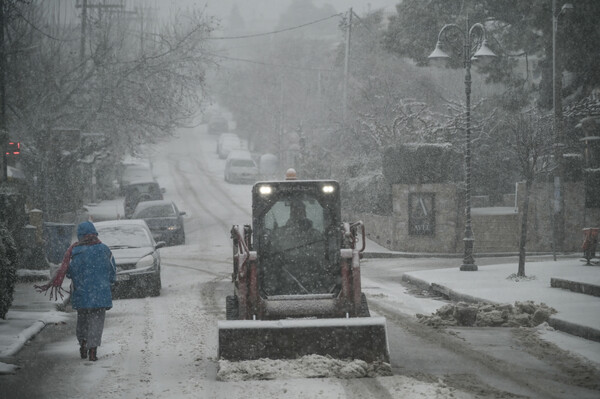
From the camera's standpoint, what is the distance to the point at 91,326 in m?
10.9

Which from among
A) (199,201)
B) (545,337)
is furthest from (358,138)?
(545,337)

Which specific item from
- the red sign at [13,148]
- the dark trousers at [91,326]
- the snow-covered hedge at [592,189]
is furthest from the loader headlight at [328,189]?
the snow-covered hedge at [592,189]

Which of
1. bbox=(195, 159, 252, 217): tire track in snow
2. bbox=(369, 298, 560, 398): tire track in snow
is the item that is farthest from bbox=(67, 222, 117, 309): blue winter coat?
bbox=(195, 159, 252, 217): tire track in snow

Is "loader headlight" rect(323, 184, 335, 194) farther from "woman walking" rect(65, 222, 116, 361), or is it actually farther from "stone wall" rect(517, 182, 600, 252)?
"stone wall" rect(517, 182, 600, 252)

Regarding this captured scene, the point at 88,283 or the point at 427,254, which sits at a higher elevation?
the point at 88,283

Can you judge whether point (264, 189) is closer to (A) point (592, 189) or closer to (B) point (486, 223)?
(B) point (486, 223)

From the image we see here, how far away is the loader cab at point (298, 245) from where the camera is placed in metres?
11.1

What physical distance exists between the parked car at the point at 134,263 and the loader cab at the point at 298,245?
7.52m

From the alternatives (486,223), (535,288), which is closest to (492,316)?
(535,288)

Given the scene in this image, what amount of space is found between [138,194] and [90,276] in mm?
32163

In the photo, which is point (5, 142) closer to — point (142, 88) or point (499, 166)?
point (142, 88)

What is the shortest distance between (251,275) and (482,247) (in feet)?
67.0

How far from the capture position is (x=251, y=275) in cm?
1069

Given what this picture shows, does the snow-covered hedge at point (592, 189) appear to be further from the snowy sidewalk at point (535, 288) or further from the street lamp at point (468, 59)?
the street lamp at point (468, 59)
